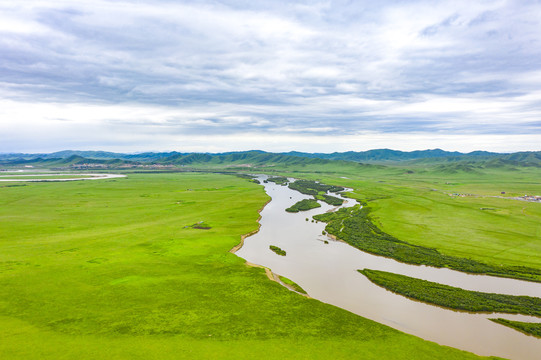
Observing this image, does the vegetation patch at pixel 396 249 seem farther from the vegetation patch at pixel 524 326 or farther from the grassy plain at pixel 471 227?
the vegetation patch at pixel 524 326

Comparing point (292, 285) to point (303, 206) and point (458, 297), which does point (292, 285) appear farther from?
point (303, 206)

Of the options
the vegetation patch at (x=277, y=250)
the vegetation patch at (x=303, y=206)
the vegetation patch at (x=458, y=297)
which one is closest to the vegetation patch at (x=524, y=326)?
the vegetation patch at (x=458, y=297)

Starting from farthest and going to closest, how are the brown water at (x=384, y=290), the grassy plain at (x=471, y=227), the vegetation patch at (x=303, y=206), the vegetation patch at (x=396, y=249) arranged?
the vegetation patch at (x=303, y=206)
the grassy plain at (x=471, y=227)
the vegetation patch at (x=396, y=249)
the brown water at (x=384, y=290)

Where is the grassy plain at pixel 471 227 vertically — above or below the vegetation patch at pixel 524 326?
above

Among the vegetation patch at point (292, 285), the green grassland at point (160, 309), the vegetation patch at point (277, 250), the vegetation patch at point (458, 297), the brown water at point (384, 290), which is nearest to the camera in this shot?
the green grassland at point (160, 309)

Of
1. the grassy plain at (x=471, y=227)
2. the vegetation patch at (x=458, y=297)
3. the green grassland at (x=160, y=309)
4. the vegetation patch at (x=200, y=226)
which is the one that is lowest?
the vegetation patch at (x=458, y=297)

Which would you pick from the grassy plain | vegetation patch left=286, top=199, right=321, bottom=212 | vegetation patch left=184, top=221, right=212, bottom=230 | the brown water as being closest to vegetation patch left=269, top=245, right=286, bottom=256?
the brown water
